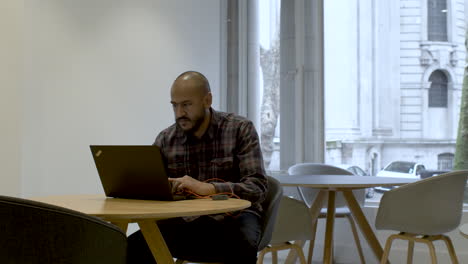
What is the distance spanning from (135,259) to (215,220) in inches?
14.9

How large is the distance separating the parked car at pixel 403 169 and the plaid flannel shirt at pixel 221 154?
10.7 feet

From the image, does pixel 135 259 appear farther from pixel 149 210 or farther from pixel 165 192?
pixel 149 210

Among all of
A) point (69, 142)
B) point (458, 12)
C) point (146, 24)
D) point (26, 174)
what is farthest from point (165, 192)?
point (458, 12)

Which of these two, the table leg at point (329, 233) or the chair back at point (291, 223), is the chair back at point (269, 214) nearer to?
the chair back at point (291, 223)

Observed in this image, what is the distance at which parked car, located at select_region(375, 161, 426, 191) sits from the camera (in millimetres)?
5520

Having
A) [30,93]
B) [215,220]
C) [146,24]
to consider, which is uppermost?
[146,24]

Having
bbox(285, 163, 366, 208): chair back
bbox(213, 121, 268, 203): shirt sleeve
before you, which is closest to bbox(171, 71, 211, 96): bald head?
bbox(213, 121, 268, 203): shirt sleeve

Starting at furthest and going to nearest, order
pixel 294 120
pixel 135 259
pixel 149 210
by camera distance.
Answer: pixel 294 120, pixel 135 259, pixel 149 210

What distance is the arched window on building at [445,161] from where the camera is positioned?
5.37 metres

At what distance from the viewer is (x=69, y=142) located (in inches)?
166

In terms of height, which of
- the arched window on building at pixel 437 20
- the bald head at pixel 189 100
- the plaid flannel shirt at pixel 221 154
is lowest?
the plaid flannel shirt at pixel 221 154

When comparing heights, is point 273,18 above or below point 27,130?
above

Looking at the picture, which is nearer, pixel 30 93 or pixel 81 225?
pixel 81 225

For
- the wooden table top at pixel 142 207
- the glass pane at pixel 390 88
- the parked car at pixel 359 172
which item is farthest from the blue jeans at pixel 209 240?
the glass pane at pixel 390 88
